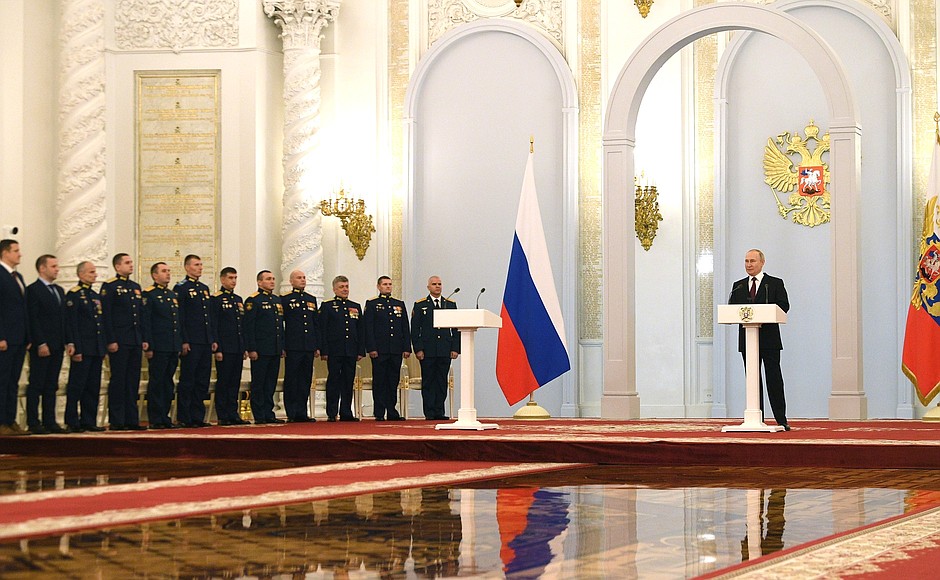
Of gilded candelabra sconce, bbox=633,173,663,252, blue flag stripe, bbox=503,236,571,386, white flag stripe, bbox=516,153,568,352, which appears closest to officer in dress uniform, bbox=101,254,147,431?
blue flag stripe, bbox=503,236,571,386

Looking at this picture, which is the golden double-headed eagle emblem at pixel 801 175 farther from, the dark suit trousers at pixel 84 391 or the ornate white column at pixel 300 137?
the dark suit trousers at pixel 84 391

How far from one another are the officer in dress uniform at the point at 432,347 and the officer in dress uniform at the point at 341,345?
19.8 inches

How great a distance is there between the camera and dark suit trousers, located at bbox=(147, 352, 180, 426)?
371 inches

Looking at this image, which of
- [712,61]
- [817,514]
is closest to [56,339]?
[817,514]

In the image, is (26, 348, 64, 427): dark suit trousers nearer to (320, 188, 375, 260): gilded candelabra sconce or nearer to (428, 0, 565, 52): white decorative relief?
(320, 188, 375, 260): gilded candelabra sconce

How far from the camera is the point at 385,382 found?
11.0 metres

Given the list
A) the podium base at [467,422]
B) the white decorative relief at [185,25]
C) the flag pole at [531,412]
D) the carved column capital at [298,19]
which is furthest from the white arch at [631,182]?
the white decorative relief at [185,25]

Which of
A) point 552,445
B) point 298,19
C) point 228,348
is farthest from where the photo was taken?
point 298,19

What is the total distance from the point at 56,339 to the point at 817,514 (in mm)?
5691

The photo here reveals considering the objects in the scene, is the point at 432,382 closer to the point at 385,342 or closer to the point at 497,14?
the point at 385,342

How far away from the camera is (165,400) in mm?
9547

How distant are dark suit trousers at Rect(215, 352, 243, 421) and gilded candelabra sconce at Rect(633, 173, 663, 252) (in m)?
4.23

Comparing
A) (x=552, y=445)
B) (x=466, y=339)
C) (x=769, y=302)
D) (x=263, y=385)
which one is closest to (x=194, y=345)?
(x=263, y=385)

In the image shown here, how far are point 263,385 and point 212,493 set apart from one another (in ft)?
17.4
